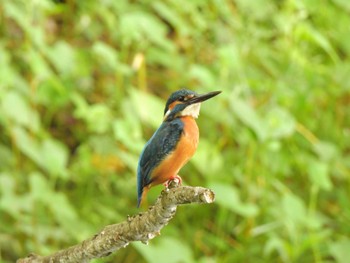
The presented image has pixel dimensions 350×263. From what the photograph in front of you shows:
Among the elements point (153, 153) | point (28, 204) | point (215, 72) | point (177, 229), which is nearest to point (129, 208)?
point (177, 229)

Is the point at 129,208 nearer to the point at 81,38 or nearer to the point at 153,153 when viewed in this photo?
the point at 81,38

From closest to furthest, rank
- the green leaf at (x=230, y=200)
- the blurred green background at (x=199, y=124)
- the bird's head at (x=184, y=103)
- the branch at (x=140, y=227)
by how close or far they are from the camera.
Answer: the branch at (x=140, y=227) < the bird's head at (x=184, y=103) < the green leaf at (x=230, y=200) < the blurred green background at (x=199, y=124)

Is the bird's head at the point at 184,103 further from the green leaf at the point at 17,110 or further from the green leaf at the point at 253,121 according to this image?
the green leaf at the point at 17,110

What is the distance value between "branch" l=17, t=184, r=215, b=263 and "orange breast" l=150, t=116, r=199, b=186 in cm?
3

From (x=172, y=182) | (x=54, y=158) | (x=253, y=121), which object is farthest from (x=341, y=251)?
(x=172, y=182)

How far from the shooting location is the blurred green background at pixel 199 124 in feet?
9.59

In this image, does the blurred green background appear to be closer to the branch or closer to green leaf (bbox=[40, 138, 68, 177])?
green leaf (bbox=[40, 138, 68, 177])

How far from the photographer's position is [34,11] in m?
3.32

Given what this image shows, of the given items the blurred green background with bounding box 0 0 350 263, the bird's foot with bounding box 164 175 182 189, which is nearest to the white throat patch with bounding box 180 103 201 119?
the bird's foot with bounding box 164 175 182 189

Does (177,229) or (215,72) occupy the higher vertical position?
(215,72)

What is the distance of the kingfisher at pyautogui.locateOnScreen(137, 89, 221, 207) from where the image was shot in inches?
45.4

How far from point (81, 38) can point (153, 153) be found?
3017 millimetres

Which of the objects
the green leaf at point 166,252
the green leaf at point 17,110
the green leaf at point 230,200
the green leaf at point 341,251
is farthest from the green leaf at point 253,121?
the green leaf at point 17,110

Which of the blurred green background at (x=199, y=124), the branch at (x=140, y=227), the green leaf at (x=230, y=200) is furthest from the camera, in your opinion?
the blurred green background at (x=199, y=124)
